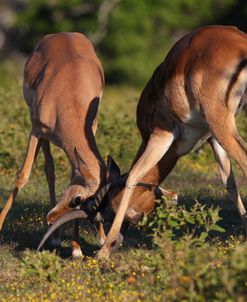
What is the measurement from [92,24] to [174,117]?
20260 millimetres

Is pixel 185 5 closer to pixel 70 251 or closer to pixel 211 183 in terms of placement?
pixel 211 183

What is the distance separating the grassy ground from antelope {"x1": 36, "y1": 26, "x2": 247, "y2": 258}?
0.42m

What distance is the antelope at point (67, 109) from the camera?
307 inches

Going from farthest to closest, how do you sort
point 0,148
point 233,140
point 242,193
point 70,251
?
1. point 0,148
2. point 242,193
3. point 70,251
4. point 233,140

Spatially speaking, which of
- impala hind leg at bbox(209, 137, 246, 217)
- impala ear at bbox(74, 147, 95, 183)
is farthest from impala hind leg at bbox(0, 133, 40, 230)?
impala hind leg at bbox(209, 137, 246, 217)

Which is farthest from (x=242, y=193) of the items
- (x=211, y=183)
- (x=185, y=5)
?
(x=185, y=5)

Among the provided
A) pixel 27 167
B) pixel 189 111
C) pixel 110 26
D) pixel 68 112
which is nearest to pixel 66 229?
pixel 27 167

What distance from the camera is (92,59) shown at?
29.7 ft

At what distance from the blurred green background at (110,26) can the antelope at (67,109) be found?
58.7ft

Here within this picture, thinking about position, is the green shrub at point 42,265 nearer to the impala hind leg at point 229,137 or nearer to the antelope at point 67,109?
the antelope at point 67,109

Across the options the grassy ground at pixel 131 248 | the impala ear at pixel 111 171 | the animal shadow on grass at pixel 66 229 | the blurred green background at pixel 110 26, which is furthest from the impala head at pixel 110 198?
the blurred green background at pixel 110 26

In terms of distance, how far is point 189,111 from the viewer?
740 centimetres

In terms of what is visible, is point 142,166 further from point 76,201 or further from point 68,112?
point 68,112

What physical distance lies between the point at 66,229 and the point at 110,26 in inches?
747
